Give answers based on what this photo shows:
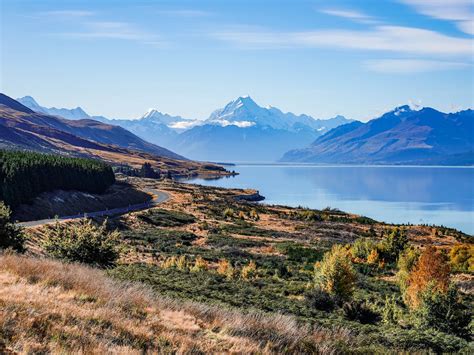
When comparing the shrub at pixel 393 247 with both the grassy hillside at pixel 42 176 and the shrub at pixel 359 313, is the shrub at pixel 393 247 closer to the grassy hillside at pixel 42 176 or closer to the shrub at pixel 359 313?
the shrub at pixel 359 313

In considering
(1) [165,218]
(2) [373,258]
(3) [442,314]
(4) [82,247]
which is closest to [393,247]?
(2) [373,258]

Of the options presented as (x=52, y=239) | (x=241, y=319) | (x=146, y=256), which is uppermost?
(x=241, y=319)

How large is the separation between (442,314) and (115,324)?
15317 millimetres

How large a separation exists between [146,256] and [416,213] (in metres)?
102

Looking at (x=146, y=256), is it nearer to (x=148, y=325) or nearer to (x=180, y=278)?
(x=180, y=278)

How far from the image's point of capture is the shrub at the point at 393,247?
2052 inches

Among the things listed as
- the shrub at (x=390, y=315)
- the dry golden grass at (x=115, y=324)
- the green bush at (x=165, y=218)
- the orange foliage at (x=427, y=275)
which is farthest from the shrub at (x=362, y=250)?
the dry golden grass at (x=115, y=324)

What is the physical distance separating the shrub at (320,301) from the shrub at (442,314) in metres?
4.26

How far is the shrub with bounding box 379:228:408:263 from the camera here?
2052 inches

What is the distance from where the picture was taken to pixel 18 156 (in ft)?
255

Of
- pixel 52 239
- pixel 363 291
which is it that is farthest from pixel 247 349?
pixel 363 291

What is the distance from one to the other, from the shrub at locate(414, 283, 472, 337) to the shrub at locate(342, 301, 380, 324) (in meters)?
1.96

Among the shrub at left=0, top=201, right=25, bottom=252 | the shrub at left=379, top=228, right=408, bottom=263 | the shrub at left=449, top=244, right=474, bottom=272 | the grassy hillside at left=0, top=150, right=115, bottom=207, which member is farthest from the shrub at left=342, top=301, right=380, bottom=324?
the grassy hillside at left=0, top=150, right=115, bottom=207

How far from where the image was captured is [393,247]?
52625 millimetres
